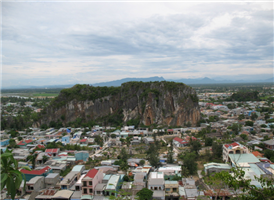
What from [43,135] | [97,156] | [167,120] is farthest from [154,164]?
[43,135]

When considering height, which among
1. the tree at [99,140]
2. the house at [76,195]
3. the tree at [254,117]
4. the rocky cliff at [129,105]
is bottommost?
the tree at [99,140]

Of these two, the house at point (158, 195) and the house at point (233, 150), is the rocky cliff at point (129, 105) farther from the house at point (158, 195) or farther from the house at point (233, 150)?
the house at point (158, 195)

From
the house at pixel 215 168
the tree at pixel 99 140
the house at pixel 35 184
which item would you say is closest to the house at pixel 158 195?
the house at pixel 215 168

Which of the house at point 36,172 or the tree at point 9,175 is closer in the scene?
the tree at point 9,175

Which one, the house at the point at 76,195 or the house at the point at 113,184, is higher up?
the house at the point at 113,184

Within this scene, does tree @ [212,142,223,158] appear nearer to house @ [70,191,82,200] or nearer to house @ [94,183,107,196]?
house @ [94,183,107,196]

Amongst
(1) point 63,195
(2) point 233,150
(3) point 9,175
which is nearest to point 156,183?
(1) point 63,195

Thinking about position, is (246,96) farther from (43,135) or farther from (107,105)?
(43,135)
